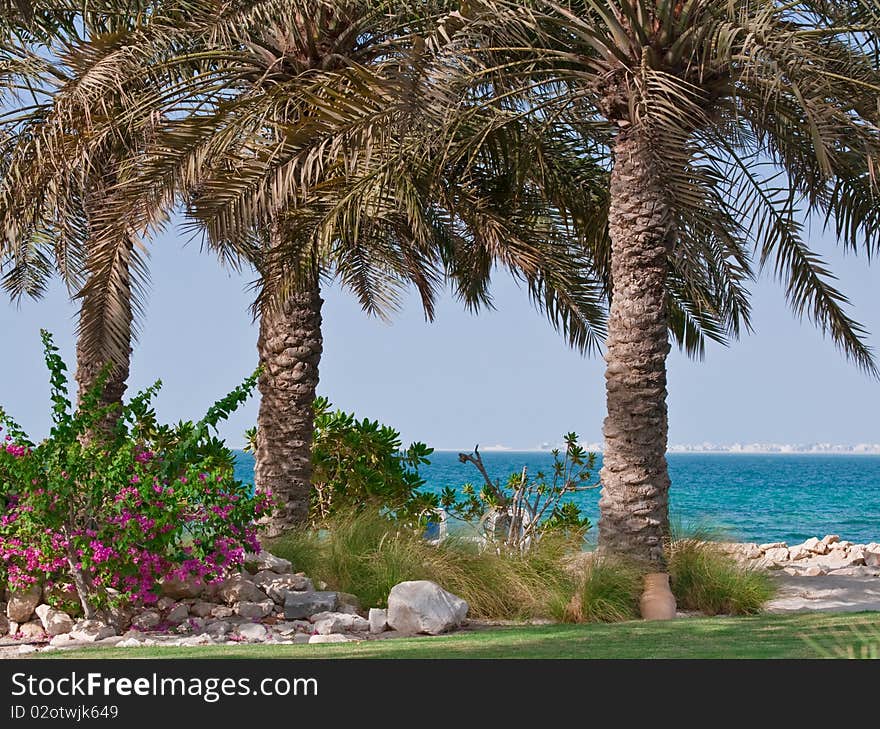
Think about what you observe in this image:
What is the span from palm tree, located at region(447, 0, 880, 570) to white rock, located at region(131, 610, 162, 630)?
447 cm

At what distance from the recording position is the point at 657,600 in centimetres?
1005

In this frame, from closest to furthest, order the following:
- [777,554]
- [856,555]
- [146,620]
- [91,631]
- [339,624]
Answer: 1. [91,631]
2. [339,624]
3. [146,620]
4. [856,555]
5. [777,554]

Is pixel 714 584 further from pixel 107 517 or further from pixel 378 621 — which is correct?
pixel 107 517

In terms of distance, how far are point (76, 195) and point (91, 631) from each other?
829cm

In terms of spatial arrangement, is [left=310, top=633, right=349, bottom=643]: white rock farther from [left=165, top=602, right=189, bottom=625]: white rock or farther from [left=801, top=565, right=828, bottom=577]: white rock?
[left=801, top=565, right=828, bottom=577]: white rock

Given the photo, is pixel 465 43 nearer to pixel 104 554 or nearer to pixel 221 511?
pixel 221 511

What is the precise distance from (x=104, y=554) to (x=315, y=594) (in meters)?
2.10

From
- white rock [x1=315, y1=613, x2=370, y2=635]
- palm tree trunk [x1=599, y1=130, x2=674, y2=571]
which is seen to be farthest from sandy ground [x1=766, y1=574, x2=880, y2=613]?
white rock [x1=315, y1=613, x2=370, y2=635]

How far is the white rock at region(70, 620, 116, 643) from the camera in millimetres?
9469

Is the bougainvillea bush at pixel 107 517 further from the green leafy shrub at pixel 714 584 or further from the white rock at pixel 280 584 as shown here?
the green leafy shrub at pixel 714 584

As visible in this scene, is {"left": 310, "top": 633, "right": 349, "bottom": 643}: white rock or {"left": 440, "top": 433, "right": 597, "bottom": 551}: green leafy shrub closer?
{"left": 310, "top": 633, "right": 349, "bottom": 643}: white rock

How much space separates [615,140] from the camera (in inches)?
456

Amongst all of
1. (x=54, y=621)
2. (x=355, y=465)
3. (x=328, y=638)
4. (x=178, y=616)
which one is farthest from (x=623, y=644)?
(x=355, y=465)

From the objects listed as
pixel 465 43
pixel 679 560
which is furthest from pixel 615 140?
pixel 679 560
